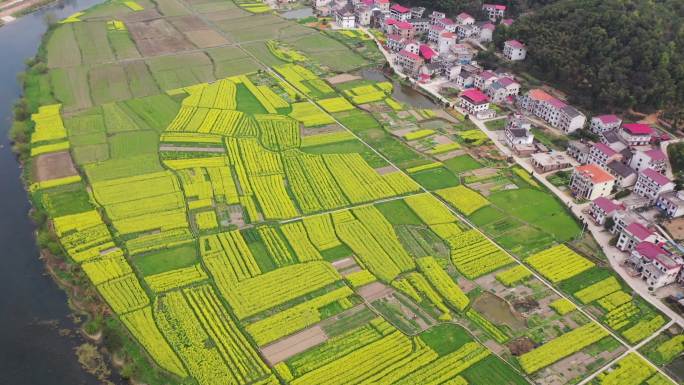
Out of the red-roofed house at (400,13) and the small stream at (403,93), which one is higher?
the red-roofed house at (400,13)

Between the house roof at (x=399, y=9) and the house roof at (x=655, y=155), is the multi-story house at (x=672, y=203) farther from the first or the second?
the house roof at (x=399, y=9)

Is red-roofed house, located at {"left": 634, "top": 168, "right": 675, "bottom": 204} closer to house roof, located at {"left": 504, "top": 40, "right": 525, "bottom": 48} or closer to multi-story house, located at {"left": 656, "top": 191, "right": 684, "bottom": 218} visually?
multi-story house, located at {"left": 656, "top": 191, "right": 684, "bottom": 218}

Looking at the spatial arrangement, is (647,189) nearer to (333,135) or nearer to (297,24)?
→ (333,135)

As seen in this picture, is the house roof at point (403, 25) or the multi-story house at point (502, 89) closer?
the multi-story house at point (502, 89)

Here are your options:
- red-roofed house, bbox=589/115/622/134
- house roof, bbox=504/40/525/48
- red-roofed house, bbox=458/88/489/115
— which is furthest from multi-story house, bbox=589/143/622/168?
house roof, bbox=504/40/525/48

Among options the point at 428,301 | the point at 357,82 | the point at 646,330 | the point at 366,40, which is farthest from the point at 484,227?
the point at 366,40

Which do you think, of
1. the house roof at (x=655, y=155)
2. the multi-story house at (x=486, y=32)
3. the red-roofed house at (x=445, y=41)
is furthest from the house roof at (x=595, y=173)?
the multi-story house at (x=486, y=32)

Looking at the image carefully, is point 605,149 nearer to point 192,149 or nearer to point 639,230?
point 639,230

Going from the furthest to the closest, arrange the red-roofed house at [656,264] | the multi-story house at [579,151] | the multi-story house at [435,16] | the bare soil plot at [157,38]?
the multi-story house at [435,16] < the bare soil plot at [157,38] < the multi-story house at [579,151] < the red-roofed house at [656,264]
